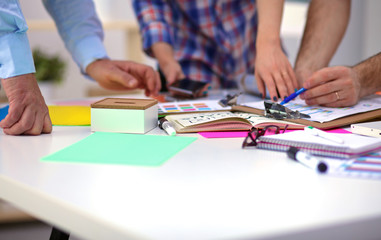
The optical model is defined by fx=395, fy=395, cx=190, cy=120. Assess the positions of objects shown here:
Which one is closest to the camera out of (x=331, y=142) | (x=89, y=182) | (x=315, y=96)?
(x=89, y=182)

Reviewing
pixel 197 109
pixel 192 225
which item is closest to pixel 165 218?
pixel 192 225

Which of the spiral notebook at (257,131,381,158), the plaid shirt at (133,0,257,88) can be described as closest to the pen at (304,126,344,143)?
the spiral notebook at (257,131,381,158)

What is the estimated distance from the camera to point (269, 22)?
3.95 feet

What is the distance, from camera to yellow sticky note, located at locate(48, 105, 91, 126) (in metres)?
0.95

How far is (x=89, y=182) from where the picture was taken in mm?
529

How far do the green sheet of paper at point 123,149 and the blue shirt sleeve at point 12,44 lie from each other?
208 millimetres

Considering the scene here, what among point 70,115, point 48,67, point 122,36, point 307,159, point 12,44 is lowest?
point 48,67

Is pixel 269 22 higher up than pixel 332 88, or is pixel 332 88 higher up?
pixel 269 22

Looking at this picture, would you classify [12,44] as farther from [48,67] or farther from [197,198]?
[48,67]

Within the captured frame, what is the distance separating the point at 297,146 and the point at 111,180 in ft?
1.04

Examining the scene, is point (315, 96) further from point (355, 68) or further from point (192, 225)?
point (192, 225)

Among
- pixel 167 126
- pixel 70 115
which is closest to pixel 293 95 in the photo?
pixel 167 126

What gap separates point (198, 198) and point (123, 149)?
0.26 meters

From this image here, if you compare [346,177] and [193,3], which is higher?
[193,3]
